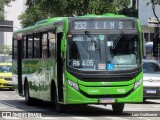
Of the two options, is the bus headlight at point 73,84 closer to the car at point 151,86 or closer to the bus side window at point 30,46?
the bus side window at point 30,46

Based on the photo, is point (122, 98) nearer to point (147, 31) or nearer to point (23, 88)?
point (23, 88)

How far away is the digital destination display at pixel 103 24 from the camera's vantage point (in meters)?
20.0

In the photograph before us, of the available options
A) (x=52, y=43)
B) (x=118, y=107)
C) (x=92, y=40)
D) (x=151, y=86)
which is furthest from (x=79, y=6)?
(x=92, y=40)

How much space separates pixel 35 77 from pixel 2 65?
19594 mm

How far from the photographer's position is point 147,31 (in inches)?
3051

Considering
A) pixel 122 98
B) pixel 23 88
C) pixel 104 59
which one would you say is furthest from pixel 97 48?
pixel 23 88

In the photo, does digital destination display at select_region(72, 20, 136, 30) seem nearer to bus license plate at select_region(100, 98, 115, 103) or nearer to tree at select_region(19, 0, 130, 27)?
bus license plate at select_region(100, 98, 115, 103)

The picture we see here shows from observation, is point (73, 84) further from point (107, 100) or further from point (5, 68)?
point (5, 68)

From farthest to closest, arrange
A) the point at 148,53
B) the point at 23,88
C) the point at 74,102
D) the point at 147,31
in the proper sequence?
the point at 147,31 < the point at 148,53 < the point at 23,88 < the point at 74,102

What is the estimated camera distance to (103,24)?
20219 millimetres

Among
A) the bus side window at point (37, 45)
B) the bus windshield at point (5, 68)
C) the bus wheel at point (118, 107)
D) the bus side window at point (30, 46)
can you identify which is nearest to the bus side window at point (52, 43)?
the bus side window at point (37, 45)

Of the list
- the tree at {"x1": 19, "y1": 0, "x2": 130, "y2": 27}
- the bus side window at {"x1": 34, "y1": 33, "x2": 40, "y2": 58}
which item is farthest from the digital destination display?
the tree at {"x1": 19, "y1": 0, "x2": 130, "y2": 27}

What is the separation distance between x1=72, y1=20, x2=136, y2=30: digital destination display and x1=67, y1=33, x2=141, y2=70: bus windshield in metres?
0.27

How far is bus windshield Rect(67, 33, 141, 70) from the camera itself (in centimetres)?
1966
